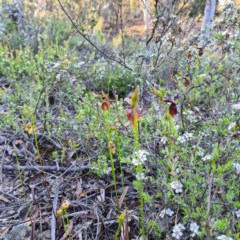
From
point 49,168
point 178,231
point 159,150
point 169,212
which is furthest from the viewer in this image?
point 49,168

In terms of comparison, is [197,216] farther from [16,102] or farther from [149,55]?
[16,102]

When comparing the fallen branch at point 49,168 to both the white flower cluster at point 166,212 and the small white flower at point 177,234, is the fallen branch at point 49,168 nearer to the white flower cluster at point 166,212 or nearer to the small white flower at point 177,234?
the white flower cluster at point 166,212

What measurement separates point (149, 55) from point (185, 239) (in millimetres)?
1375

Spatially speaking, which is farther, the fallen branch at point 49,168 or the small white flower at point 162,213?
the fallen branch at point 49,168

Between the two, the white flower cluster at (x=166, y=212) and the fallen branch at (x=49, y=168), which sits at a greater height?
the white flower cluster at (x=166, y=212)

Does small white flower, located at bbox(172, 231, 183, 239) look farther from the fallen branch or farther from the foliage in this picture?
→ the fallen branch

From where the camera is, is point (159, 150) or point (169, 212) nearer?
point (169, 212)

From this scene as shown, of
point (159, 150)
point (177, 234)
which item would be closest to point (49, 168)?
point (159, 150)

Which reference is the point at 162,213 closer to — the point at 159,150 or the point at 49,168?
the point at 159,150

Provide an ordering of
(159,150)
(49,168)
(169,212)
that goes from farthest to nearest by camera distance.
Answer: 1. (49,168)
2. (159,150)
3. (169,212)

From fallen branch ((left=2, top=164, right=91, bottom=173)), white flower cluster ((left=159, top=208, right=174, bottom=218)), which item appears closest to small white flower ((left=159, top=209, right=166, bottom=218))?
white flower cluster ((left=159, top=208, right=174, bottom=218))

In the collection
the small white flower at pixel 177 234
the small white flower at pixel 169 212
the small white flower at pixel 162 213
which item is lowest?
the small white flower at pixel 162 213

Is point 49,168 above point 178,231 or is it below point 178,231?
below

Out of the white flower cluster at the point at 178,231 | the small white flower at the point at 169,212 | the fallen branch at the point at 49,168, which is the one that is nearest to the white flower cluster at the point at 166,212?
the small white flower at the point at 169,212
